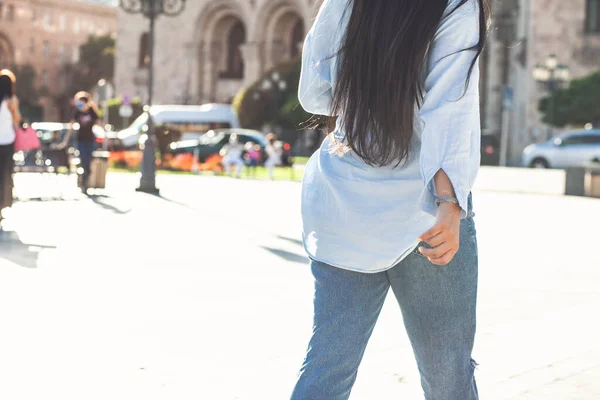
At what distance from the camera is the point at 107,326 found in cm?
646

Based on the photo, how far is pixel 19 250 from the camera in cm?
1027

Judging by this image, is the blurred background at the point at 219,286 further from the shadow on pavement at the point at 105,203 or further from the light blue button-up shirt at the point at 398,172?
the light blue button-up shirt at the point at 398,172

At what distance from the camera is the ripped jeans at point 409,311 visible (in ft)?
9.34

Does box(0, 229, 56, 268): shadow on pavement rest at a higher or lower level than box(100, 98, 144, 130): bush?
lower

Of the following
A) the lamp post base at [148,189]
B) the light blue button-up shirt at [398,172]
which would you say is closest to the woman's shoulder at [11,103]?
the lamp post base at [148,189]

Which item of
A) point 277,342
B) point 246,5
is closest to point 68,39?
point 246,5

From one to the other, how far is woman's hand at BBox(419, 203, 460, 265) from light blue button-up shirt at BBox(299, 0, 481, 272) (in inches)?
1.4

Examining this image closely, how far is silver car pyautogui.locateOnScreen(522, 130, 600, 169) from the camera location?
36469 mm

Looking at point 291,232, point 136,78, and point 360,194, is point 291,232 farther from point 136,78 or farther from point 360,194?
point 136,78

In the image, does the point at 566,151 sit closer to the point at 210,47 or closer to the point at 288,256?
the point at 288,256

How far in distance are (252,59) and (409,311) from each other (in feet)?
201

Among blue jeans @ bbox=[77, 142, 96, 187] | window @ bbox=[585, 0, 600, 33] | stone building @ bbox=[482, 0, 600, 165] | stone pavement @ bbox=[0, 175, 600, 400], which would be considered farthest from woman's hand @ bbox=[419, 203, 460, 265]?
window @ bbox=[585, 0, 600, 33]

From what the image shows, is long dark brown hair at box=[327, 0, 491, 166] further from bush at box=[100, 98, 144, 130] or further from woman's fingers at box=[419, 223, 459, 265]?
bush at box=[100, 98, 144, 130]

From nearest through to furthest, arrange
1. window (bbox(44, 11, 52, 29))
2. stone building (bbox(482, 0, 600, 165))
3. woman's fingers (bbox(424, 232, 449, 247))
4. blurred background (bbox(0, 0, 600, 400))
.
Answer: woman's fingers (bbox(424, 232, 449, 247)) → blurred background (bbox(0, 0, 600, 400)) → stone building (bbox(482, 0, 600, 165)) → window (bbox(44, 11, 52, 29))
